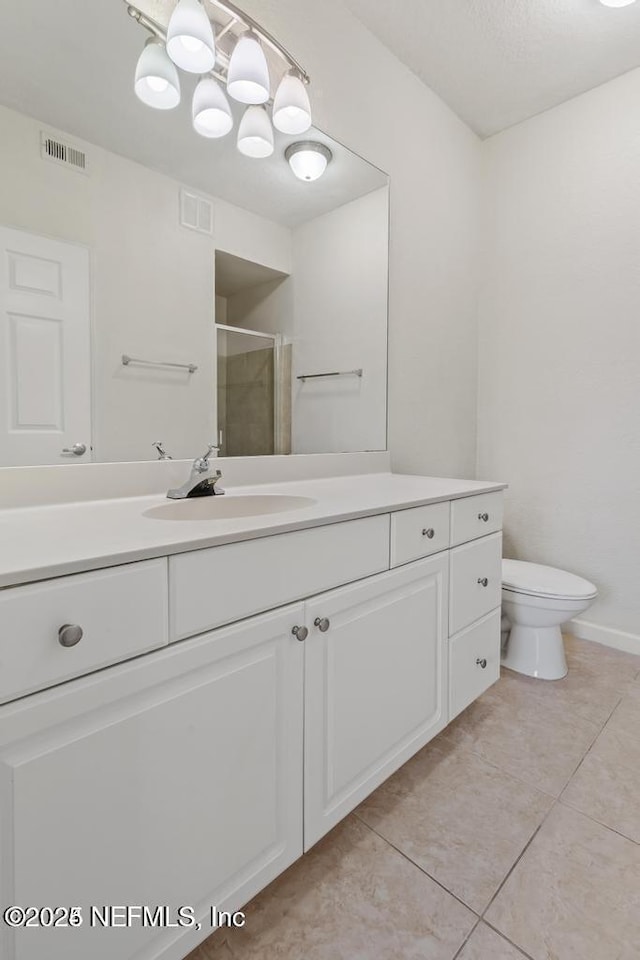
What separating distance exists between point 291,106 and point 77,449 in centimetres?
124

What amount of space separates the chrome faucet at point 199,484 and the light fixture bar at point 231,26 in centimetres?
110

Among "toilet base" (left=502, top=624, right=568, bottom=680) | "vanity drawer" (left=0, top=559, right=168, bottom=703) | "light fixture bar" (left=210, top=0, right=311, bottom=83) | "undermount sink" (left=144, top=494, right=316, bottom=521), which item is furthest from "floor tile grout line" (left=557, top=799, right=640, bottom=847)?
"light fixture bar" (left=210, top=0, right=311, bottom=83)

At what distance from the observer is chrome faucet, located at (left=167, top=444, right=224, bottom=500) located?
1166 millimetres

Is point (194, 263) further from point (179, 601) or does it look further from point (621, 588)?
point (621, 588)

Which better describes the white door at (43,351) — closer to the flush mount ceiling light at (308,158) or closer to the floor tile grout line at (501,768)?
the flush mount ceiling light at (308,158)

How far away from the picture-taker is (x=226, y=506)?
1.21m

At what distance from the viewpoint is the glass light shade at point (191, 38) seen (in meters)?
1.16

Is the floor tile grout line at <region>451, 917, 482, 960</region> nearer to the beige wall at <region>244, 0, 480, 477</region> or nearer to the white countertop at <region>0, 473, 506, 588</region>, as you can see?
the white countertop at <region>0, 473, 506, 588</region>

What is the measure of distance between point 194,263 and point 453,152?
65.2 inches

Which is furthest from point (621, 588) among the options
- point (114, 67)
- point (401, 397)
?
point (114, 67)

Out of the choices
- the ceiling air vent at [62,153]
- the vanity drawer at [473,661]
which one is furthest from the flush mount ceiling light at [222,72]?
the vanity drawer at [473,661]

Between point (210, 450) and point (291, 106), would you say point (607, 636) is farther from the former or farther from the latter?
point (291, 106)

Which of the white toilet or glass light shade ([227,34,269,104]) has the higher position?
glass light shade ([227,34,269,104])

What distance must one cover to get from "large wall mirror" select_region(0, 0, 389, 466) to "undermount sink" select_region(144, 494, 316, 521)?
0.69 feet
